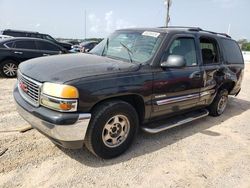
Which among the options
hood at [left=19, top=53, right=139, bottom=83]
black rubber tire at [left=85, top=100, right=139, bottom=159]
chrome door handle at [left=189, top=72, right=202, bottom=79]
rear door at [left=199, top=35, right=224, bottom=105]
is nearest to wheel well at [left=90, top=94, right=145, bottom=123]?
black rubber tire at [left=85, top=100, right=139, bottom=159]

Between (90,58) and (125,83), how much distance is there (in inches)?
37.2

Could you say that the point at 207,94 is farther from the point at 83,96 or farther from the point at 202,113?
the point at 83,96

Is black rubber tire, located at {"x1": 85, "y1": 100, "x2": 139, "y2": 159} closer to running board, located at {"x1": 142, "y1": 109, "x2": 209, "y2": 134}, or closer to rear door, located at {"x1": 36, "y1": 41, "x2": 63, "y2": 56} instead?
running board, located at {"x1": 142, "y1": 109, "x2": 209, "y2": 134}

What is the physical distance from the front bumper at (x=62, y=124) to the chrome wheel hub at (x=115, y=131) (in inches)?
16.0

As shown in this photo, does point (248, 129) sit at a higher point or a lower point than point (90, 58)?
lower

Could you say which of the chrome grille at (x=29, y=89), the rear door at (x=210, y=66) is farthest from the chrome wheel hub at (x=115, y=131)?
the rear door at (x=210, y=66)

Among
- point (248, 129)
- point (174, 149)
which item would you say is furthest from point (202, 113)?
point (174, 149)

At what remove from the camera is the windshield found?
3936mm

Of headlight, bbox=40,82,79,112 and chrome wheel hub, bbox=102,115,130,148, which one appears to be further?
chrome wheel hub, bbox=102,115,130,148

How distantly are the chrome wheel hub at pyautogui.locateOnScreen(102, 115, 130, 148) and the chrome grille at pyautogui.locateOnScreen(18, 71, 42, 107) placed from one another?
3.14ft

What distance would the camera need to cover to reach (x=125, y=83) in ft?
11.0

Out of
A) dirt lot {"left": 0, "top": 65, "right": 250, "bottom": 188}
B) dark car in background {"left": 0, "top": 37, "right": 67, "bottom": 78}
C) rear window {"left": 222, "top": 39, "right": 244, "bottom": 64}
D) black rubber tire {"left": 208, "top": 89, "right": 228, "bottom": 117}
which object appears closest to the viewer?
dirt lot {"left": 0, "top": 65, "right": 250, "bottom": 188}

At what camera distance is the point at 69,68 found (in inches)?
130

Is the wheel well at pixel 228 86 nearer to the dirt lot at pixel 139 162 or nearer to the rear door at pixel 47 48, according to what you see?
the dirt lot at pixel 139 162
